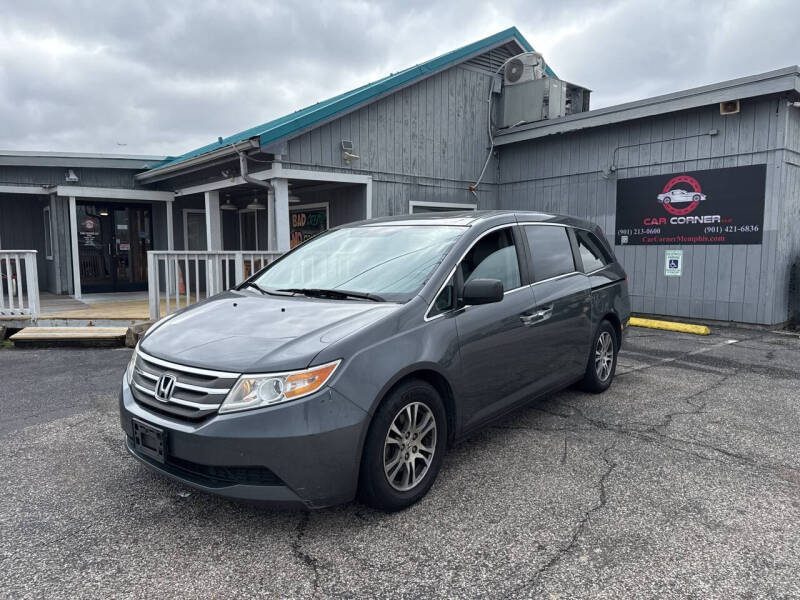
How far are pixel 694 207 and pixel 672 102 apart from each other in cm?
174

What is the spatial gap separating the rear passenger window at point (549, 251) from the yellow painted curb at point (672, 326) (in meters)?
4.93

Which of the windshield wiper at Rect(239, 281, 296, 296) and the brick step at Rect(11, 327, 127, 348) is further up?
the windshield wiper at Rect(239, 281, 296, 296)

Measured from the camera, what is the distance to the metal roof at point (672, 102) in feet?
25.6

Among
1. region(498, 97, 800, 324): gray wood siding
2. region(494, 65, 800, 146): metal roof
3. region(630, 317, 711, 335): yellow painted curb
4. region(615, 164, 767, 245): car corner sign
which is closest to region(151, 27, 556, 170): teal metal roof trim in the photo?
region(494, 65, 800, 146): metal roof

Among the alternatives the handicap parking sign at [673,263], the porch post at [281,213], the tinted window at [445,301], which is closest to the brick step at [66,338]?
the porch post at [281,213]

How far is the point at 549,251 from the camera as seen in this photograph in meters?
4.40

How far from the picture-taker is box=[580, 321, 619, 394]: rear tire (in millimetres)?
4871

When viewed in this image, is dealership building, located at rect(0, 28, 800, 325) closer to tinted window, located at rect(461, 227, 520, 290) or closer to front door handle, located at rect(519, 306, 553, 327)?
tinted window, located at rect(461, 227, 520, 290)

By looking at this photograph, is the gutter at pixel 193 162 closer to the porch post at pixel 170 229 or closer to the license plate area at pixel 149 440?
the porch post at pixel 170 229

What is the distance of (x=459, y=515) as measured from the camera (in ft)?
9.61

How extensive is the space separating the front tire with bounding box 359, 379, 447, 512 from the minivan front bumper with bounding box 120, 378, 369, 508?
0.36 feet

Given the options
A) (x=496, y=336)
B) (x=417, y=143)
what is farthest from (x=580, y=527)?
(x=417, y=143)

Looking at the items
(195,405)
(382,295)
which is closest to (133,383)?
(195,405)

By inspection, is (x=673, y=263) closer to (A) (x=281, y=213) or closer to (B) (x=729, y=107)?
(B) (x=729, y=107)
